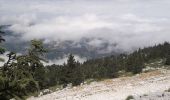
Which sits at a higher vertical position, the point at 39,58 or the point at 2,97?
the point at 39,58

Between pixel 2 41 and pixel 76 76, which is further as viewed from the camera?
pixel 76 76

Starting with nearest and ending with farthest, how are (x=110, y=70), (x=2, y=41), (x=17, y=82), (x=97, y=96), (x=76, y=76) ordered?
(x=17, y=82) < (x=2, y=41) < (x=97, y=96) < (x=76, y=76) < (x=110, y=70)

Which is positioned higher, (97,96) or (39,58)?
(39,58)

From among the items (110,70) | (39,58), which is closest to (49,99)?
(39,58)

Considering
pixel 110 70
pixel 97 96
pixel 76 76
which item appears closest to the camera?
pixel 97 96

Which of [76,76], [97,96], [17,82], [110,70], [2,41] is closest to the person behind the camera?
[17,82]

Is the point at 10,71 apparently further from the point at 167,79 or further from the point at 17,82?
the point at 167,79

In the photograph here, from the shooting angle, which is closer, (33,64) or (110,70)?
(33,64)

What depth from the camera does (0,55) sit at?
15102 mm

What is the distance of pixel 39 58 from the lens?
54.6 ft

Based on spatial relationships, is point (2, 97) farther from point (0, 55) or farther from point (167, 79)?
point (167, 79)

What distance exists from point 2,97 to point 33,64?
5.55ft

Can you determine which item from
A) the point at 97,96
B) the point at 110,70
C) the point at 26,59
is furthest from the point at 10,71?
the point at 110,70

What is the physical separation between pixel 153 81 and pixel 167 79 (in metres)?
1.81
